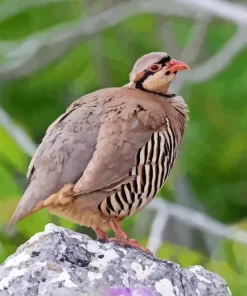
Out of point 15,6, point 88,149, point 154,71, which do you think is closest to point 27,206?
point 88,149

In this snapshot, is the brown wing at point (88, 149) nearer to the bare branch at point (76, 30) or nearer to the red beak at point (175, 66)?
the red beak at point (175, 66)

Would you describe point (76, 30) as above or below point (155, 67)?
below

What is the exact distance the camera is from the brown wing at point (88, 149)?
4.94ft

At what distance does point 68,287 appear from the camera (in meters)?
1.11

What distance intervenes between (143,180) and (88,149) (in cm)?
14

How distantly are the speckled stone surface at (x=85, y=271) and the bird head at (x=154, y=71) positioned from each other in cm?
54

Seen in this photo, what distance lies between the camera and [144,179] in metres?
1.61

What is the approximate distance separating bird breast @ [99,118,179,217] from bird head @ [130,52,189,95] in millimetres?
120

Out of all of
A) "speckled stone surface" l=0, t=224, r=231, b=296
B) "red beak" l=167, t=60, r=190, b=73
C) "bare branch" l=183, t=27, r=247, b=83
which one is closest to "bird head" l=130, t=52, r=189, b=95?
"red beak" l=167, t=60, r=190, b=73

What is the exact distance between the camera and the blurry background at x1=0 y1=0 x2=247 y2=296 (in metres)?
3.68

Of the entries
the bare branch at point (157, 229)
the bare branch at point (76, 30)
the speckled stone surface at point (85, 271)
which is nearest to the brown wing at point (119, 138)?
the speckled stone surface at point (85, 271)

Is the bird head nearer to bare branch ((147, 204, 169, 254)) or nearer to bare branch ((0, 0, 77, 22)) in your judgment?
bare branch ((147, 204, 169, 254))

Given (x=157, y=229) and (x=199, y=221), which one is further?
(x=199, y=221)

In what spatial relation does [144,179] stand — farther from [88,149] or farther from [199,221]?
[199,221]
